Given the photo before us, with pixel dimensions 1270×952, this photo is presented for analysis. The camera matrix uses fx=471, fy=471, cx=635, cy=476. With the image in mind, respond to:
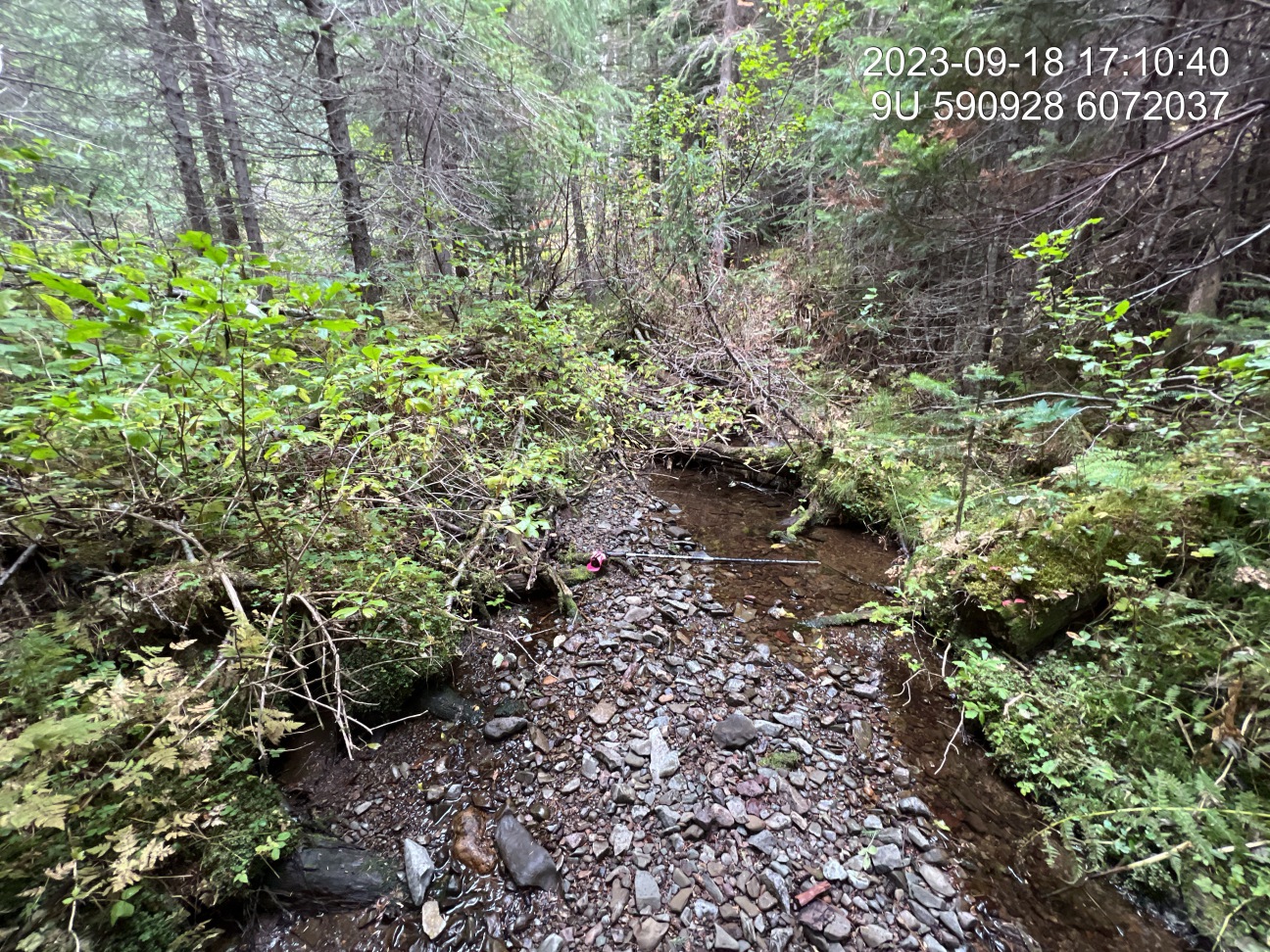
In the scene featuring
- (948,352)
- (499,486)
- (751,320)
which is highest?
(751,320)

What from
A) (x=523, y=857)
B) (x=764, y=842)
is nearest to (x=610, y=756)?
(x=523, y=857)

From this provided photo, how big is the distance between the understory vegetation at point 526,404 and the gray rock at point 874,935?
1211 mm

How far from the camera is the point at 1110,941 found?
2307 mm

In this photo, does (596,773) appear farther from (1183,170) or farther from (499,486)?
(1183,170)

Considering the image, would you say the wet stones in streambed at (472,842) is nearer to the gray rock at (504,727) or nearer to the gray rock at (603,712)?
the gray rock at (504,727)

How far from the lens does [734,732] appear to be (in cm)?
340

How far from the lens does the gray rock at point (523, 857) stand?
2.61 meters

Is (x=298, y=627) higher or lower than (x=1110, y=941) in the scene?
higher

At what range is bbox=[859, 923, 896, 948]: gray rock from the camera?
232 centimetres

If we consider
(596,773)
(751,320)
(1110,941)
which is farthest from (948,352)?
(596,773)

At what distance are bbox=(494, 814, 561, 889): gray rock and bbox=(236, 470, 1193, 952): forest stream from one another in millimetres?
39

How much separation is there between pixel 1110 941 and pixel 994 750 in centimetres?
99

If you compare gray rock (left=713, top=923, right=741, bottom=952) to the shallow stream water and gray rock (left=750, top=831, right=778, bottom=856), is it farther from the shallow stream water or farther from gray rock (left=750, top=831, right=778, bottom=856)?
the shallow stream water

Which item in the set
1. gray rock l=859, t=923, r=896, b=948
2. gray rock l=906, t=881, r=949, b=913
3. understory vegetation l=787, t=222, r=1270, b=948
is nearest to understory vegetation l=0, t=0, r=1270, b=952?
understory vegetation l=787, t=222, r=1270, b=948
